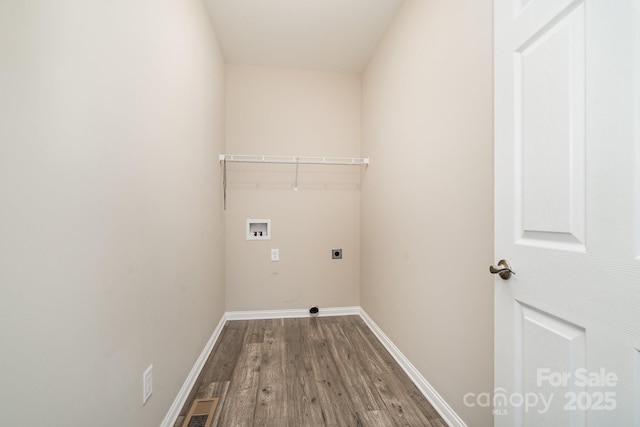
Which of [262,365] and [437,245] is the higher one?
[437,245]

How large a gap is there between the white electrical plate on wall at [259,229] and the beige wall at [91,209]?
117cm

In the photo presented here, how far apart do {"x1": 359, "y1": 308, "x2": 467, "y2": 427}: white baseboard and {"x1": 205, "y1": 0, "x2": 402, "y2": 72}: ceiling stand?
255 centimetres

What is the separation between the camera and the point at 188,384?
1584mm

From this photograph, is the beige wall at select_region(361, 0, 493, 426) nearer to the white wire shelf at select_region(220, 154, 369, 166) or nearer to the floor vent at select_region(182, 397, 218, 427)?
the white wire shelf at select_region(220, 154, 369, 166)

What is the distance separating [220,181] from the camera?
96.1 inches

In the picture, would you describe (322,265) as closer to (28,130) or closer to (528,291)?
(528,291)

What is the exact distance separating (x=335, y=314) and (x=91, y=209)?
2.44 meters

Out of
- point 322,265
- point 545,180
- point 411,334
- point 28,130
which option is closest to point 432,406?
point 411,334

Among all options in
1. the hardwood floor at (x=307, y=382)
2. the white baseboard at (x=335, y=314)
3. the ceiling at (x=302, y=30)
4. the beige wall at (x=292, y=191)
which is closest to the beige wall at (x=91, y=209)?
the white baseboard at (x=335, y=314)

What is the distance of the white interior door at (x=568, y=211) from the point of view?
1.90 ft

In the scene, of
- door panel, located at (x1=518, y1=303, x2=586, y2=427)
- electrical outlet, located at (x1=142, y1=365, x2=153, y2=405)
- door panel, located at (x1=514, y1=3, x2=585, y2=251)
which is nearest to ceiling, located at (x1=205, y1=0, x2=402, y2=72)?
door panel, located at (x1=514, y1=3, x2=585, y2=251)

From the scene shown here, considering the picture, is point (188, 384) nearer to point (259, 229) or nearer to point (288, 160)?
point (259, 229)

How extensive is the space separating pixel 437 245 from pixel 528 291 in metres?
0.66

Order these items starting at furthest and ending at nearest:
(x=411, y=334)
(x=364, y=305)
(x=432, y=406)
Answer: (x=364, y=305), (x=411, y=334), (x=432, y=406)
